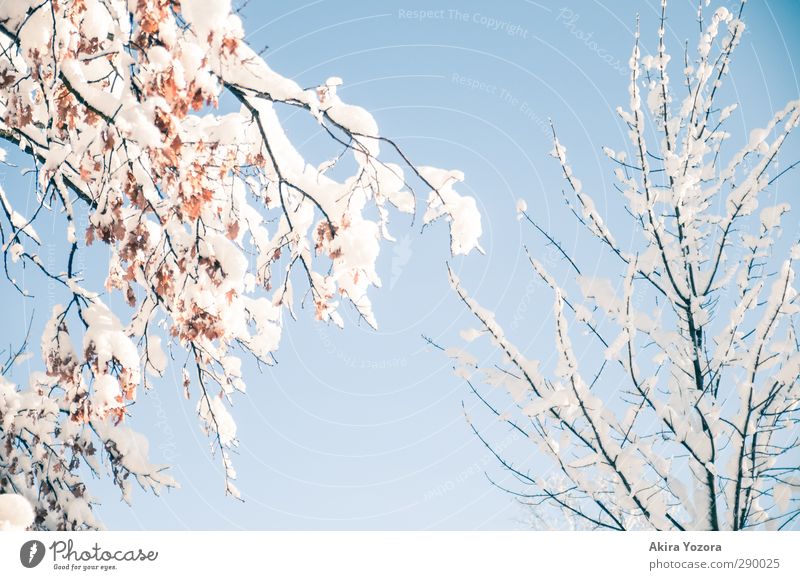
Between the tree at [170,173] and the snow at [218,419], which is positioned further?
the snow at [218,419]

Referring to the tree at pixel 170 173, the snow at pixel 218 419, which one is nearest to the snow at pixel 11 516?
the tree at pixel 170 173

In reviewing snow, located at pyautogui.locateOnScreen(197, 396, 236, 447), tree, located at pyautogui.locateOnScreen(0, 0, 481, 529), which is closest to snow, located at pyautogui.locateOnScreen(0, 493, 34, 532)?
tree, located at pyautogui.locateOnScreen(0, 0, 481, 529)
